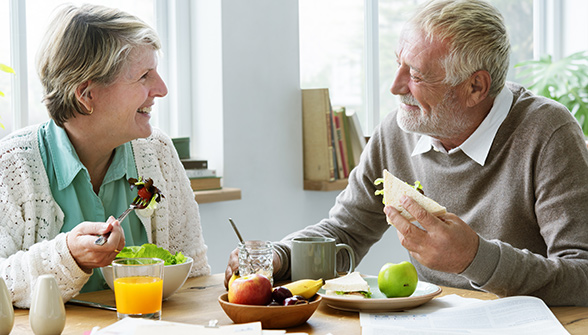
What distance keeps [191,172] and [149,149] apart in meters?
0.79

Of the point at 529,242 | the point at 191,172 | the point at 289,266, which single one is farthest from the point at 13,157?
the point at 529,242

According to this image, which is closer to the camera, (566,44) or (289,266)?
A: (289,266)

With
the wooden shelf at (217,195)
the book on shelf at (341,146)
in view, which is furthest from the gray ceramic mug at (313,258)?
the book on shelf at (341,146)

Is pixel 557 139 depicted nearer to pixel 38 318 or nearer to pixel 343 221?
pixel 343 221

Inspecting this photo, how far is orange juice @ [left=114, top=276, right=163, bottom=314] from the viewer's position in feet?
3.97

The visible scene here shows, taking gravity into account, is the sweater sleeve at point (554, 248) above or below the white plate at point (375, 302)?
A: above

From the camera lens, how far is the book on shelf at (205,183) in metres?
2.62

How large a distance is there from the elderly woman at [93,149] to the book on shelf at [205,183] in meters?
0.77

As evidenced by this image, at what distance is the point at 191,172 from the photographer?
2.61 metres

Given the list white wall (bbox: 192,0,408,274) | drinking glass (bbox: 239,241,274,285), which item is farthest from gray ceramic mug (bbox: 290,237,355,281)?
white wall (bbox: 192,0,408,274)

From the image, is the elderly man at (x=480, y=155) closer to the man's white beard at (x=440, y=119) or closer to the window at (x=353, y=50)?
the man's white beard at (x=440, y=119)

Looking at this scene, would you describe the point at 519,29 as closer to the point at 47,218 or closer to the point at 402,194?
the point at 402,194

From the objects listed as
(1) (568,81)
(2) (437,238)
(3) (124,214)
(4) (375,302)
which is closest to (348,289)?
(4) (375,302)

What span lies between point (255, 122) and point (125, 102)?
123 centimetres
